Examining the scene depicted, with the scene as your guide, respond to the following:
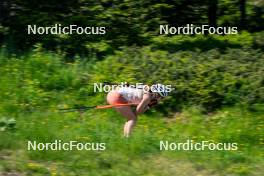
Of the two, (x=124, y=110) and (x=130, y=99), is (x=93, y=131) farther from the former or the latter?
(x=130, y=99)

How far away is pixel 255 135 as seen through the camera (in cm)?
833

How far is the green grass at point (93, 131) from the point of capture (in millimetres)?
7121

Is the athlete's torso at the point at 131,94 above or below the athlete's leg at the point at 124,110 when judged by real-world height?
above

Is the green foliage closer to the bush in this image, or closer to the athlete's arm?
the bush

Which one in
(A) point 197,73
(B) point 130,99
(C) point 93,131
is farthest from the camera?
(A) point 197,73

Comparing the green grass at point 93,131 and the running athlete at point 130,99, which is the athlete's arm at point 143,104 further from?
the green grass at point 93,131

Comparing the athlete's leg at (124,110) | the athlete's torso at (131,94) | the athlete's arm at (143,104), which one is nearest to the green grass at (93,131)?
the athlete's leg at (124,110)

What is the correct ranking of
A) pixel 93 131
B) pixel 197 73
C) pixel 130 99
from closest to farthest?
pixel 93 131
pixel 130 99
pixel 197 73

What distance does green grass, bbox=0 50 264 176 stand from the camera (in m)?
7.12

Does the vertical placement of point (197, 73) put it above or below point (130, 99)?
above

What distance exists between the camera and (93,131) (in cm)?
811

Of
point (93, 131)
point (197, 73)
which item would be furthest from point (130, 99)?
point (197, 73)

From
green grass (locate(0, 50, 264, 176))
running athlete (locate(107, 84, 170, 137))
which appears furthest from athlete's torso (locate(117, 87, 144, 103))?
green grass (locate(0, 50, 264, 176))

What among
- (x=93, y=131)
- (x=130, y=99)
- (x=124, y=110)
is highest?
(x=130, y=99)
